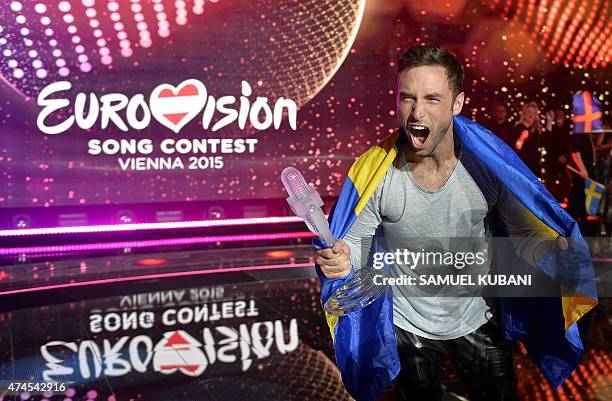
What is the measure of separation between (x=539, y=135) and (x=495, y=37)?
57.4 inches

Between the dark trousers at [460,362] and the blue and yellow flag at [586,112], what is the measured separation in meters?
8.06

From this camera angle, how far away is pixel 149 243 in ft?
28.2

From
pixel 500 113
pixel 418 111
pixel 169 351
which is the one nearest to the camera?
pixel 418 111

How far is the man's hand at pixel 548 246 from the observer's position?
6.75ft

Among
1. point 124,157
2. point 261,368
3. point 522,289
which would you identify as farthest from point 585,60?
point 522,289

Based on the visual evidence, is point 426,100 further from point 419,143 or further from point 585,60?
point 585,60

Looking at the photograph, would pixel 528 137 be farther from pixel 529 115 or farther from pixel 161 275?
pixel 161 275

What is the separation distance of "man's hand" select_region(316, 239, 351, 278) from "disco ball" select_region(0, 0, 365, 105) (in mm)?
6742

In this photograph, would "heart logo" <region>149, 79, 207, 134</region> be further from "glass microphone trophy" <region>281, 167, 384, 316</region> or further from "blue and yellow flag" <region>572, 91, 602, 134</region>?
"glass microphone trophy" <region>281, 167, 384, 316</region>

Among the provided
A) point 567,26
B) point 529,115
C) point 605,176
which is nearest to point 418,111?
point 605,176

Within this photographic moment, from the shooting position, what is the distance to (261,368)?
13.8 feet

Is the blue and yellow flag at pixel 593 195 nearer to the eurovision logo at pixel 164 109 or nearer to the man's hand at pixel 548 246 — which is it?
the eurovision logo at pixel 164 109

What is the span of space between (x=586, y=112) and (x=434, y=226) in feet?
27.9

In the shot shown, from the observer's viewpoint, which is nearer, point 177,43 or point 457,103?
point 457,103
